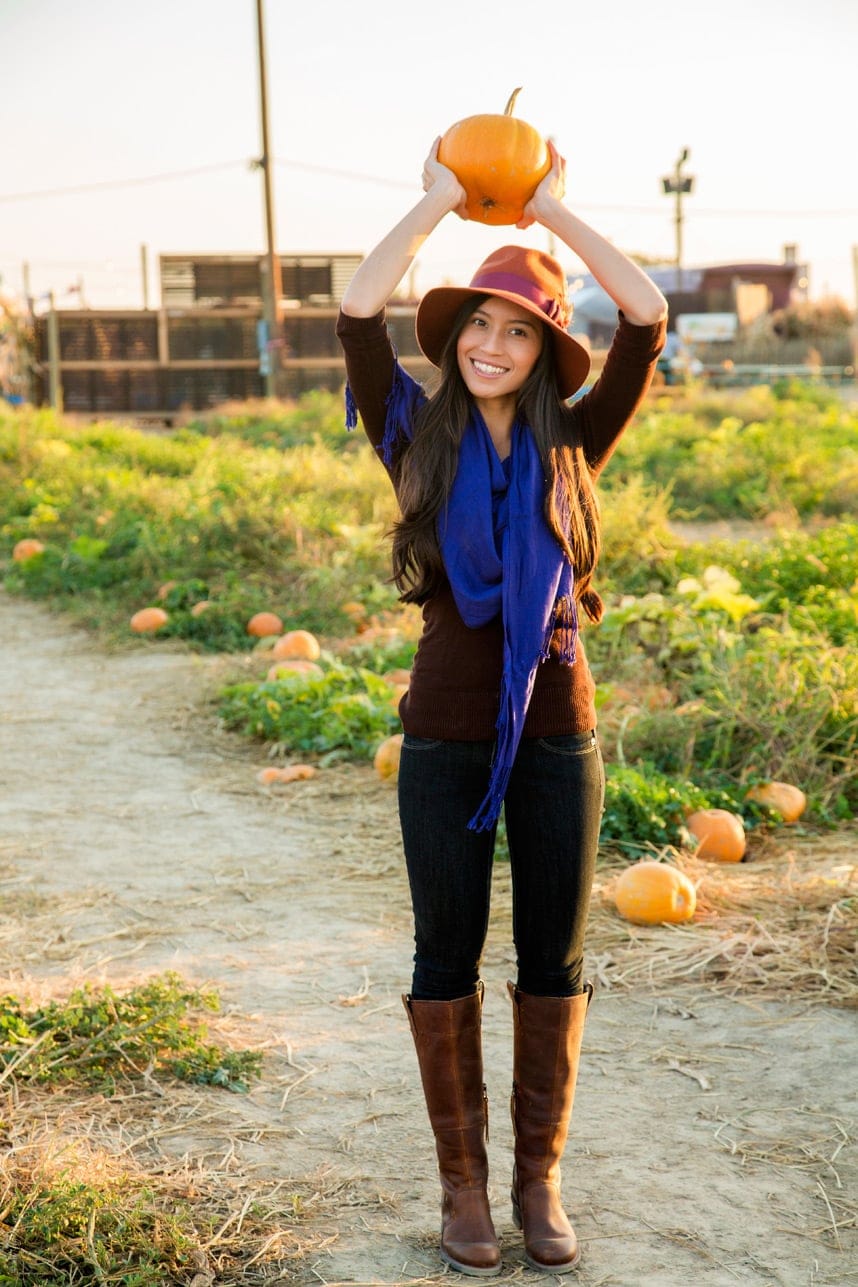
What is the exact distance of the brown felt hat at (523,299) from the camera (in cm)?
259

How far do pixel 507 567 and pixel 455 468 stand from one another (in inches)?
8.5

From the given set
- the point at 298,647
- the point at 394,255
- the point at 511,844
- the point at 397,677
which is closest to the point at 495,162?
A: the point at 394,255

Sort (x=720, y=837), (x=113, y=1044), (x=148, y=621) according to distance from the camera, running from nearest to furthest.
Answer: (x=113, y=1044)
(x=720, y=837)
(x=148, y=621)

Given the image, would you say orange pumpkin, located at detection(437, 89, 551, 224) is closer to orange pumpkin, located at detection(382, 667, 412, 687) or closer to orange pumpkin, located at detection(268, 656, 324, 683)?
orange pumpkin, located at detection(382, 667, 412, 687)

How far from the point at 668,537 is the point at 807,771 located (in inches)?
124

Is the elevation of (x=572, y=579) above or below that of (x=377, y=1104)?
above

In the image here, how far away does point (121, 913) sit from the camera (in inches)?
178

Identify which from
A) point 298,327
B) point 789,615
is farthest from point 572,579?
point 298,327

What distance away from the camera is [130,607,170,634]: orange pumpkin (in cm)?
863

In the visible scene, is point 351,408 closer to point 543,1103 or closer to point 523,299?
point 523,299

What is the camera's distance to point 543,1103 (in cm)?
269

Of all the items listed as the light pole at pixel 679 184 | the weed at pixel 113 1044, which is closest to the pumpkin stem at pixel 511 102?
the weed at pixel 113 1044

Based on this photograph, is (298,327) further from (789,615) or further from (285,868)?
(285,868)

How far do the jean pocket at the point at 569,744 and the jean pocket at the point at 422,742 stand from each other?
7.3 inches
